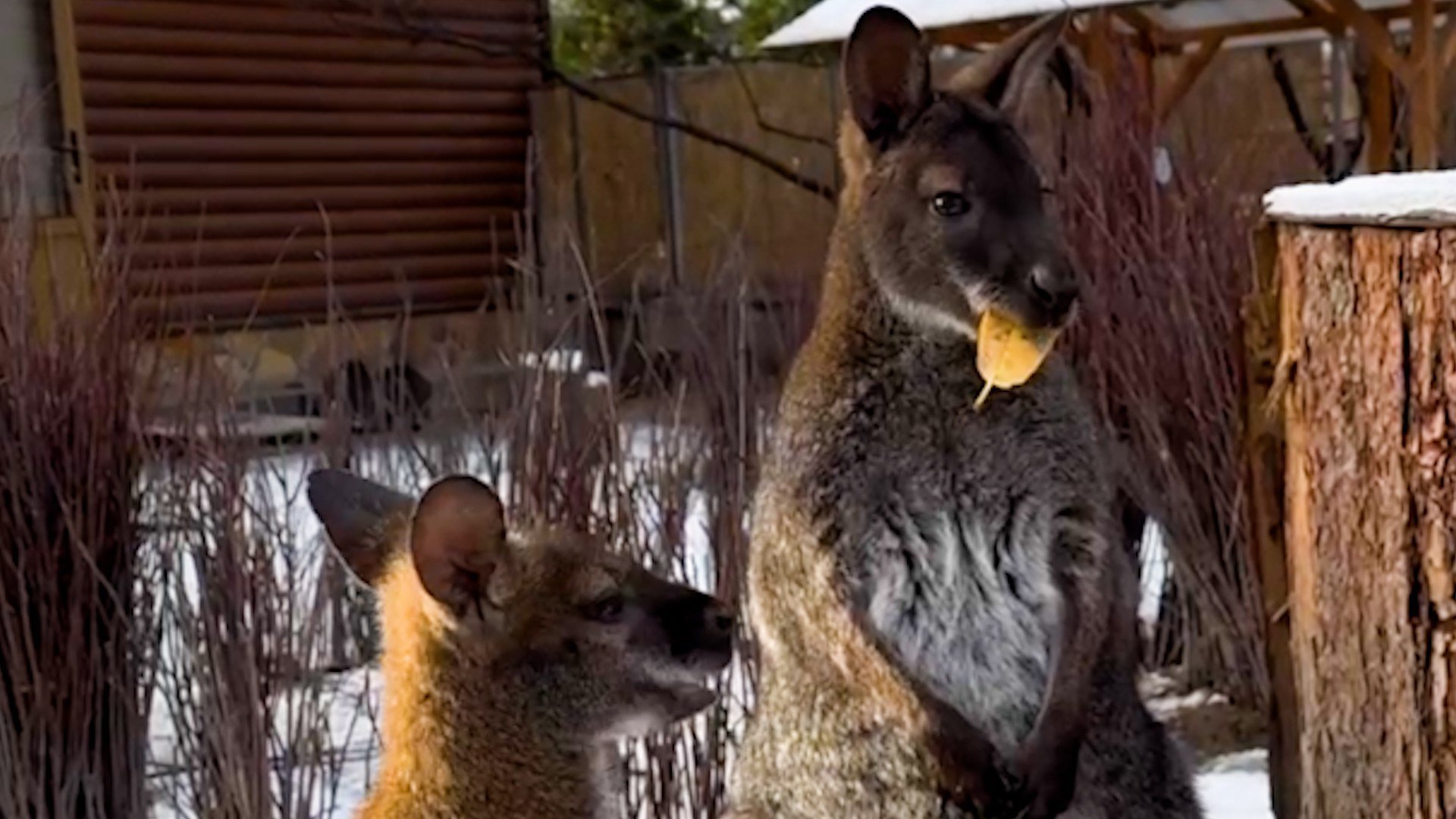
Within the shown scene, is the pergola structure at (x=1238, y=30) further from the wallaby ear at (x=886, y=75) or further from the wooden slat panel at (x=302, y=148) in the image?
the wooden slat panel at (x=302, y=148)

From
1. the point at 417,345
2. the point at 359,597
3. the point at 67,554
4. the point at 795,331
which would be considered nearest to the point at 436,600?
the point at 67,554

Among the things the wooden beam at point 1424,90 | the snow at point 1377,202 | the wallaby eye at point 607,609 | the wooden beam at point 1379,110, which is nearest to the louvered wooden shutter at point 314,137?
the wooden beam at point 1379,110

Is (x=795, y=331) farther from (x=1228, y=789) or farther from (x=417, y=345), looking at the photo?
(x=417, y=345)

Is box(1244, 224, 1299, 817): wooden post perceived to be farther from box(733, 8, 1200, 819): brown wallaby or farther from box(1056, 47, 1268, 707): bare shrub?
box(1056, 47, 1268, 707): bare shrub

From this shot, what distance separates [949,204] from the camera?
8.77 feet

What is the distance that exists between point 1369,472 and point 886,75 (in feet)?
2.68

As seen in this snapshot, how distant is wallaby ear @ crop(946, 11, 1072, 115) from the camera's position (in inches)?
110

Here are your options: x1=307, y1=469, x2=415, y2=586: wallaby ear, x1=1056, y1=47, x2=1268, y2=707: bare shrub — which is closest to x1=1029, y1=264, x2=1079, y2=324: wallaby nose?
x1=307, y1=469, x2=415, y2=586: wallaby ear

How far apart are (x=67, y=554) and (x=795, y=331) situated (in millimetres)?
2000

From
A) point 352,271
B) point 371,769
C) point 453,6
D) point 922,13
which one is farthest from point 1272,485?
point 453,6

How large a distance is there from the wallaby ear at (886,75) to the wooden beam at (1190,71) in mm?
4093

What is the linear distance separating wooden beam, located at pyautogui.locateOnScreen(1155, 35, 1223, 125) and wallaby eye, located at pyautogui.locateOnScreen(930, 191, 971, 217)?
13.7 feet

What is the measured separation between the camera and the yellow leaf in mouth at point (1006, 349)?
261 cm

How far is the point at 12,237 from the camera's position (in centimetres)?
386
